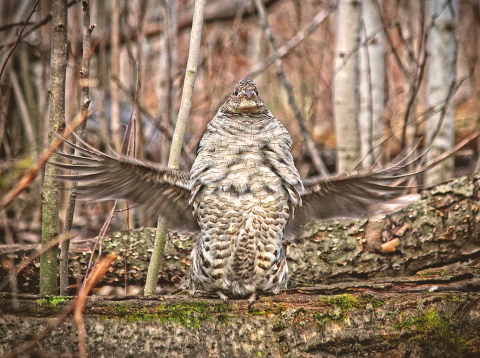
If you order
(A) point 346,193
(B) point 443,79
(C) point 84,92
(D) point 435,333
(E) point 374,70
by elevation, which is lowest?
(D) point 435,333

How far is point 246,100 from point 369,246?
1569 mm

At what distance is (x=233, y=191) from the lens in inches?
126

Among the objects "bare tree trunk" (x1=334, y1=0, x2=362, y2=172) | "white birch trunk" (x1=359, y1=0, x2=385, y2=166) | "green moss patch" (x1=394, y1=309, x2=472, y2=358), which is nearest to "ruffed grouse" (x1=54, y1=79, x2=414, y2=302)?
"green moss patch" (x1=394, y1=309, x2=472, y2=358)

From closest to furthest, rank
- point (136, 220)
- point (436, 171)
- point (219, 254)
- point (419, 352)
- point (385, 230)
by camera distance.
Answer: point (419, 352)
point (219, 254)
point (385, 230)
point (436, 171)
point (136, 220)

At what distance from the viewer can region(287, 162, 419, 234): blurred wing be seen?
335cm

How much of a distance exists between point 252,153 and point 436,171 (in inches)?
110

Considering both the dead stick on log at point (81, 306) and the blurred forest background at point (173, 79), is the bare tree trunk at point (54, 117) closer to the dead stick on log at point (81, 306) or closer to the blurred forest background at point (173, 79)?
the blurred forest background at point (173, 79)

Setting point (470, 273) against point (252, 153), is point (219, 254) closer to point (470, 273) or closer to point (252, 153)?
point (252, 153)

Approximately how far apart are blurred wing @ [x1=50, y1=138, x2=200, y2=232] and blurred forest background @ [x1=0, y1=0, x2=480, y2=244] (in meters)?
0.21

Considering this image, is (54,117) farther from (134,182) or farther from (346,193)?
(346,193)

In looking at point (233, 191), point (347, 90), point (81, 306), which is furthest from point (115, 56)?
point (81, 306)

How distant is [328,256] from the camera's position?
4.03m

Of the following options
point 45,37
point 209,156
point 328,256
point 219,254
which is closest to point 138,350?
point 219,254

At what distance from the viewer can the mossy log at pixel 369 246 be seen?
384cm
